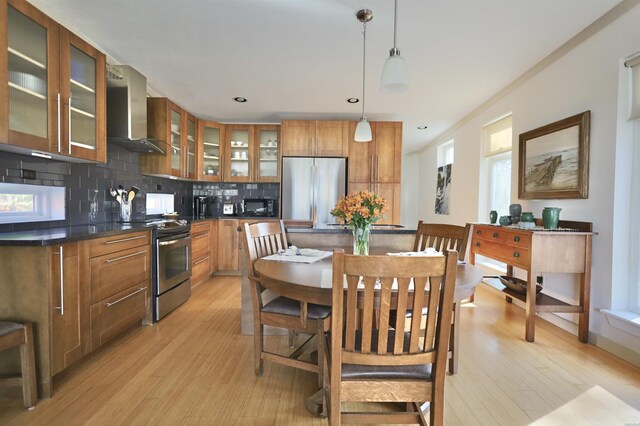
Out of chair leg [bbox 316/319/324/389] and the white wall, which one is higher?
the white wall

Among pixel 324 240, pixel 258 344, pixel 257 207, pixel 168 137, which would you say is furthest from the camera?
pixel 257 207

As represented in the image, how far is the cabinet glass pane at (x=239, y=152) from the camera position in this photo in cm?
489

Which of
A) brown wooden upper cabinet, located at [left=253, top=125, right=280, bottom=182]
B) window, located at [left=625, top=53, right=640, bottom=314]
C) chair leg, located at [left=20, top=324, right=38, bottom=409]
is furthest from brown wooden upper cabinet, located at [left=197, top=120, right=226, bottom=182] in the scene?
window, located at [left=625, top=53, right=640, bottom=314]

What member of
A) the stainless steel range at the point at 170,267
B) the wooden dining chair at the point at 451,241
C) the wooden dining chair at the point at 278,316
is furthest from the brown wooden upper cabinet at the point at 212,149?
the wooden dining chair at the point at 451,241

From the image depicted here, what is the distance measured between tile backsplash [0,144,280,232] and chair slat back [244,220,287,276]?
160cm

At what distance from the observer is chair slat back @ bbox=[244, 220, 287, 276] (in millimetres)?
1926

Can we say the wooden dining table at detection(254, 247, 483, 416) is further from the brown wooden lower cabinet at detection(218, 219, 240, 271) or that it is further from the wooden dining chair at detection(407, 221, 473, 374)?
the brown wooden lower cabinet at detection(218, 219, 240, 271)

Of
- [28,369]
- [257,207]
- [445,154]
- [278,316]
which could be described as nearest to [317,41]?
[278,316]

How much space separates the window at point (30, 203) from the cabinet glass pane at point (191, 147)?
1922 mm

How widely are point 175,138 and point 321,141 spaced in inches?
78.7

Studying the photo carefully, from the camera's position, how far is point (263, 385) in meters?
1.83

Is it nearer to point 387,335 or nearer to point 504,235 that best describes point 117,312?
point 387,335

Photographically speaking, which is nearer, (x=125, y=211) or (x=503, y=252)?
(x=503, y=252)

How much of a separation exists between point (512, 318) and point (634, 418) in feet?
4.70
